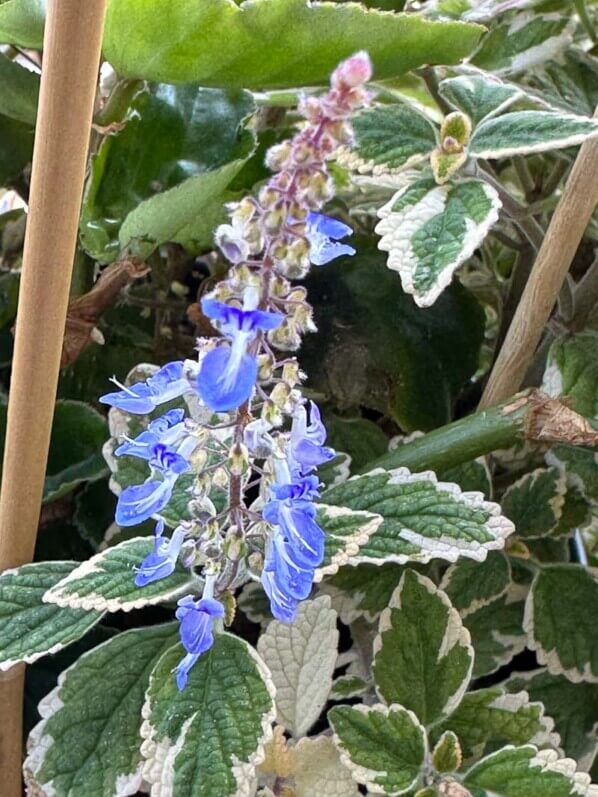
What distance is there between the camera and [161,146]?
574 millimetres

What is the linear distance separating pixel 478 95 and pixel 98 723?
0.40m

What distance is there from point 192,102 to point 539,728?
432mm

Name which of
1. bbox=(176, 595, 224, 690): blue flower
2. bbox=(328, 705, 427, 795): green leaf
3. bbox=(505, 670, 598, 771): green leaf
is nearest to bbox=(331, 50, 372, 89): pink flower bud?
bbox=(176, 595, 224, 690): blue flower

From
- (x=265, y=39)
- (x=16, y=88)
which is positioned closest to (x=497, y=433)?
(x=265, y=39)

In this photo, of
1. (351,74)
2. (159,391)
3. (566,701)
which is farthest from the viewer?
(566,701)

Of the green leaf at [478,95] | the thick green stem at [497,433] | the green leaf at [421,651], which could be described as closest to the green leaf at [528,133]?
the green leaf at [478,95]

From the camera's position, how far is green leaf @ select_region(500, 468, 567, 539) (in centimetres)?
56

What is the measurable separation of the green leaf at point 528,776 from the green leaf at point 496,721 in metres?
0.04

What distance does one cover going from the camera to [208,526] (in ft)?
1.20

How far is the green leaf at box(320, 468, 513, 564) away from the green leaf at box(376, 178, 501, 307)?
0.09 m

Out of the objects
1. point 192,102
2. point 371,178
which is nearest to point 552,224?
point 371,178

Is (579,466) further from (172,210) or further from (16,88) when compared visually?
(16,88)

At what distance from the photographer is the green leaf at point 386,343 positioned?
62 centimetres

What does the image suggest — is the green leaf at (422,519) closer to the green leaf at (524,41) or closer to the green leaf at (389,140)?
the green leaf at (389,140)
